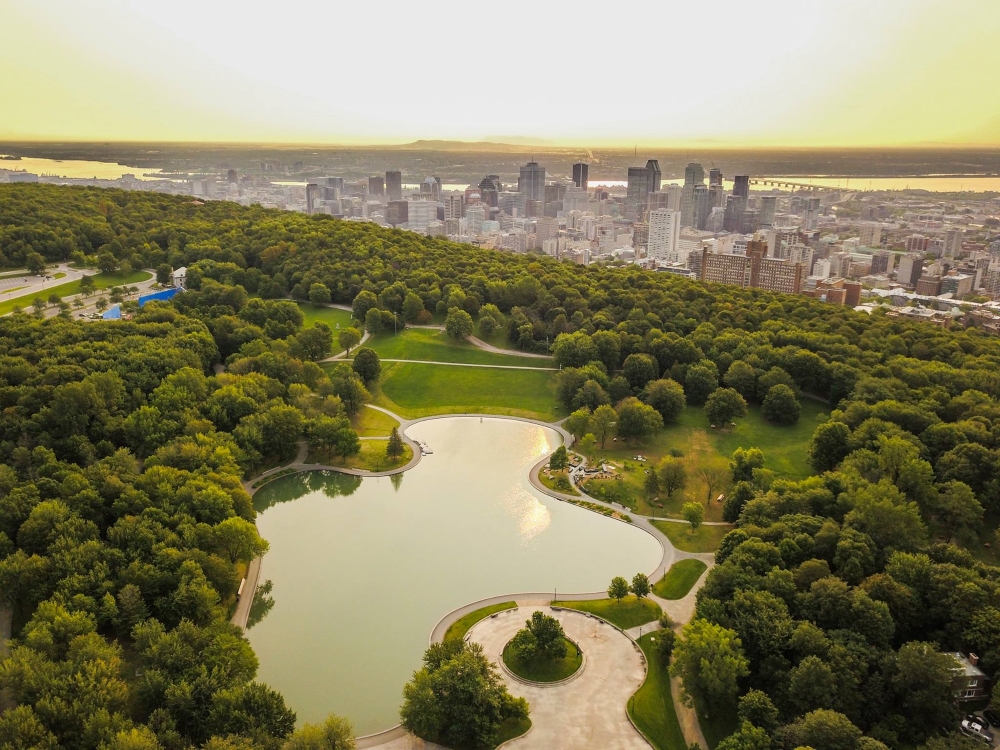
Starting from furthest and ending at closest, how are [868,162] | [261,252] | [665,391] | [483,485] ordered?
[868,162]
[261,252]
[665,391]
[483,485]

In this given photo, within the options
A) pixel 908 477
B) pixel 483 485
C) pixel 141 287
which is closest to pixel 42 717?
pixel 483 485

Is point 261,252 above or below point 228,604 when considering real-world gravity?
above

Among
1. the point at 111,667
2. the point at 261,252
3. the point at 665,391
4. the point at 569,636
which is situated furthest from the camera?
the point at 261,252

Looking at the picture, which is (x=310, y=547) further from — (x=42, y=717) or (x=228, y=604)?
(x=42, y=717)

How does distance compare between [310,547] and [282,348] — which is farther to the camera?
[282,348]

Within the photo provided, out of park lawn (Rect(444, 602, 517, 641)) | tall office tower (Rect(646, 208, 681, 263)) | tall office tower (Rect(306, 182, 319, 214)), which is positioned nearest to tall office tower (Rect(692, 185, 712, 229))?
tall office tower (Rect(646, 208, 681, 263))

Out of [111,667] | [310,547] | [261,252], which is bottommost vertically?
[310,547]

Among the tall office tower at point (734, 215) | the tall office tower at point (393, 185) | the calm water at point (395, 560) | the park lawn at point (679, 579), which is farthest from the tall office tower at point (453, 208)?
the park lawn at point (679, 579)
